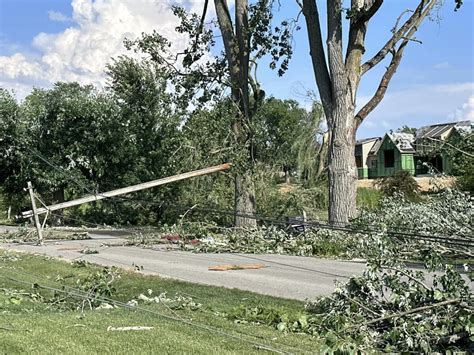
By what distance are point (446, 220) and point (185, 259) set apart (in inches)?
301

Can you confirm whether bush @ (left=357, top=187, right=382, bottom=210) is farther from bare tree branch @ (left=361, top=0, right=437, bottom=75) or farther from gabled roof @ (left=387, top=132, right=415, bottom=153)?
gabled roof @ (left=387, top=132, right=415, bottom=153)

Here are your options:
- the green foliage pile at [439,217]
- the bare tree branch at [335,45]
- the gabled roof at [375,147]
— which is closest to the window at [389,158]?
the gabled roof at [375,147]

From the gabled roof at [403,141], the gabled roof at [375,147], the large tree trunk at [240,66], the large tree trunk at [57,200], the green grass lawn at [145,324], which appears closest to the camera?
the green grass lawn at [145,324]

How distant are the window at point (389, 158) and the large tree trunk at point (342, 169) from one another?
1805 inches

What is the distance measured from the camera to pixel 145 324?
6773 mm

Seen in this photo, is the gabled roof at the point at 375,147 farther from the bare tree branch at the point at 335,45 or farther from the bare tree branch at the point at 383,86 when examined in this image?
the bare tree branch at the point at 335,45

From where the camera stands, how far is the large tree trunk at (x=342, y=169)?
16953mm

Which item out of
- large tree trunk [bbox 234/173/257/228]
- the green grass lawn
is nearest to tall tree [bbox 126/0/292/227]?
large tree trunk [bbox 234/173/257/228]

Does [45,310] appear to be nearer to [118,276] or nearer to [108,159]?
[118,276]

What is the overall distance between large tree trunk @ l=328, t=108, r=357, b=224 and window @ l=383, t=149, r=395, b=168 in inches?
1805

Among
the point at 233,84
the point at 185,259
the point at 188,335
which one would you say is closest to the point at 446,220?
the point at 188,335

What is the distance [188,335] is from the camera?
6.19 meters

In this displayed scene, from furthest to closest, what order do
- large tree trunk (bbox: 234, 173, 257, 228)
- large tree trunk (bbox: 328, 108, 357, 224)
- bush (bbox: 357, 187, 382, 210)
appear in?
bush (bbox: 357, 187, 382, 210) < large tree trunk (bbox: 234, 173, 257, 228) < large tree trunk (bbox: 328, 108, 357, 224)

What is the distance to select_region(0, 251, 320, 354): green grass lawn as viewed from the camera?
18.3 ft
